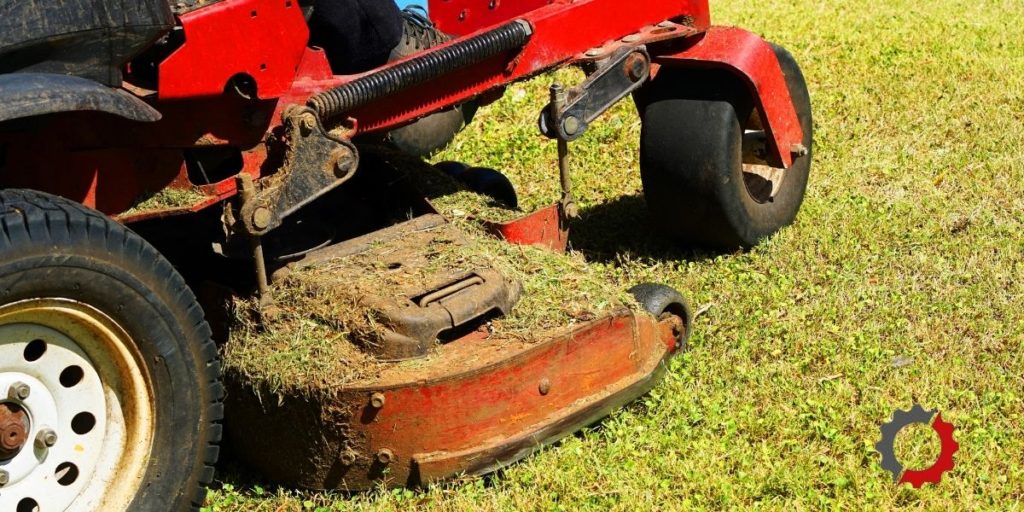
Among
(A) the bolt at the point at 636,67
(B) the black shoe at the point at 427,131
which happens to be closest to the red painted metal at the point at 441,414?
(A) the bolt at the point at 636,67

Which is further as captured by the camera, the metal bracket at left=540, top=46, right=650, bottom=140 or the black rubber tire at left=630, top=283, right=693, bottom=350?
the metal bracket at left=540, top=46, right=650, bottom=140

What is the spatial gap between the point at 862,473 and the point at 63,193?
8.18ft

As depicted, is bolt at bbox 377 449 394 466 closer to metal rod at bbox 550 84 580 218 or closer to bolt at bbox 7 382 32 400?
bolt at bbox 7 382 32 400

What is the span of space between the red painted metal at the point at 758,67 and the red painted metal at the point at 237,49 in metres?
1.82

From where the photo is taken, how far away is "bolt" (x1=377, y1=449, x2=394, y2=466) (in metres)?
3.85

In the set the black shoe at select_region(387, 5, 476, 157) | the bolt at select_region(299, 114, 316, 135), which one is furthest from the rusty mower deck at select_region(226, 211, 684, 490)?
the black shoe at select_region(387, 5, 476, 157)

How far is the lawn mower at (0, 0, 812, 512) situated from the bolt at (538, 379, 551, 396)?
0.01 metres

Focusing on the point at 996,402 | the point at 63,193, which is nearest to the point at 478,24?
the point at 63,193

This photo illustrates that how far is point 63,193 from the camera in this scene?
376 cm

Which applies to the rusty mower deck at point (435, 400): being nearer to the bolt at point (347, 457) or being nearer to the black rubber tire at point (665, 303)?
the bolt at point (347, 457)

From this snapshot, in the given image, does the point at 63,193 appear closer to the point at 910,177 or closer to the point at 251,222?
the point at 251,222

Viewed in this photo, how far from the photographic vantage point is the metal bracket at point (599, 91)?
191 inches

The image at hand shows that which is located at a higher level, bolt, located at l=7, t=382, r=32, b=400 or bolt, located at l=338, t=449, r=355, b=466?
bolt, located at l=7, t=382, r=32, b=400

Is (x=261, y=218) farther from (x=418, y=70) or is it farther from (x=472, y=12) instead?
(x=472, y=12)
